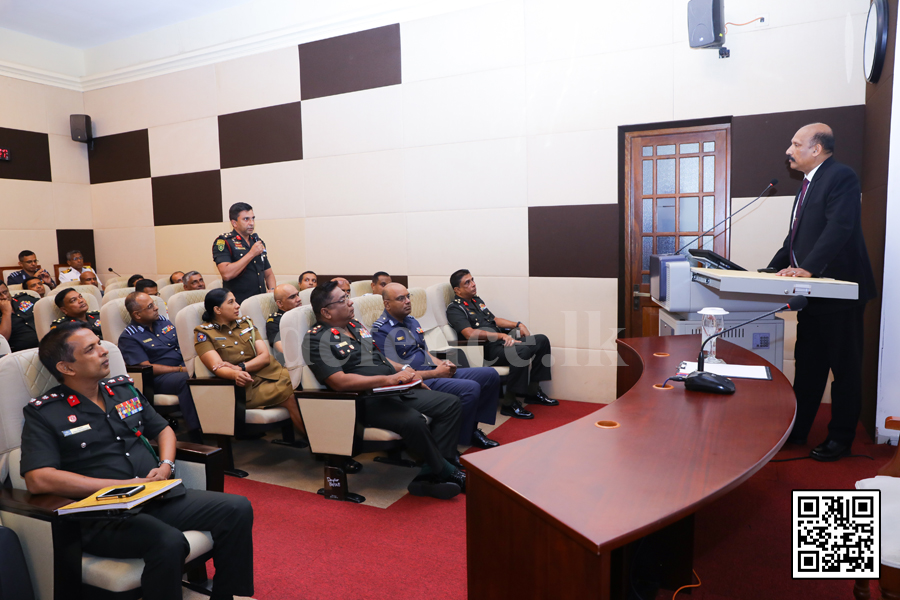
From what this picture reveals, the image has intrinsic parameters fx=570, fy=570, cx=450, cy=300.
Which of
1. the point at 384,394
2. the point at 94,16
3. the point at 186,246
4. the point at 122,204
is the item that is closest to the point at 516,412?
the point at 384,394

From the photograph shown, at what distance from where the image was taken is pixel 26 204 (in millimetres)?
6500

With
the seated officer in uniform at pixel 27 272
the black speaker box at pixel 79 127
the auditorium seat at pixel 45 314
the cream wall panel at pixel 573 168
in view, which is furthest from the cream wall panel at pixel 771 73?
the black speaker box at pixel 79 127

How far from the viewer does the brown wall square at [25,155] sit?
6.30m

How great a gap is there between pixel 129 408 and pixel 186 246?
4.62 meters

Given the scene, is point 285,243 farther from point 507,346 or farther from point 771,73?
point 771,73

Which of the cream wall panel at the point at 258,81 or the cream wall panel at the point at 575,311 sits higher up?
the cream wall panel at the point at 258,81

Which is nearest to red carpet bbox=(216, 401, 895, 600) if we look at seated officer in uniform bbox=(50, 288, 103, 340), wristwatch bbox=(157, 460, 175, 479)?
wristwatch bbox=(157, 460, 175, 479)

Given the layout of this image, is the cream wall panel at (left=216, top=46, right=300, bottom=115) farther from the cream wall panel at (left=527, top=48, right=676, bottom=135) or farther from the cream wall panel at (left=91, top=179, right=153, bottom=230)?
the cream wall panel at (left=527, top=48, right=676, bottom=135)

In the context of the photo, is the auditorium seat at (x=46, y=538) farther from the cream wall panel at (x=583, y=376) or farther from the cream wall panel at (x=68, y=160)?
the cream wall panel at (x=68, y=160)

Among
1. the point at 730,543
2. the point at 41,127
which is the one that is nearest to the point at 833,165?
the point at 730,543

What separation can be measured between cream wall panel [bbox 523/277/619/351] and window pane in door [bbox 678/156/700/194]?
846mm

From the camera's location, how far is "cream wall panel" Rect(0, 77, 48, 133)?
6277 millimetres

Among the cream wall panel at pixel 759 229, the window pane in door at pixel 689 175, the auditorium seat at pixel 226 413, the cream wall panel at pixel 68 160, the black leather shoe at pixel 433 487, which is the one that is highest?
the cream wall panel at pixel 68 160

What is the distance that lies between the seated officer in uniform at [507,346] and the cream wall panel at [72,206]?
5.20 m
